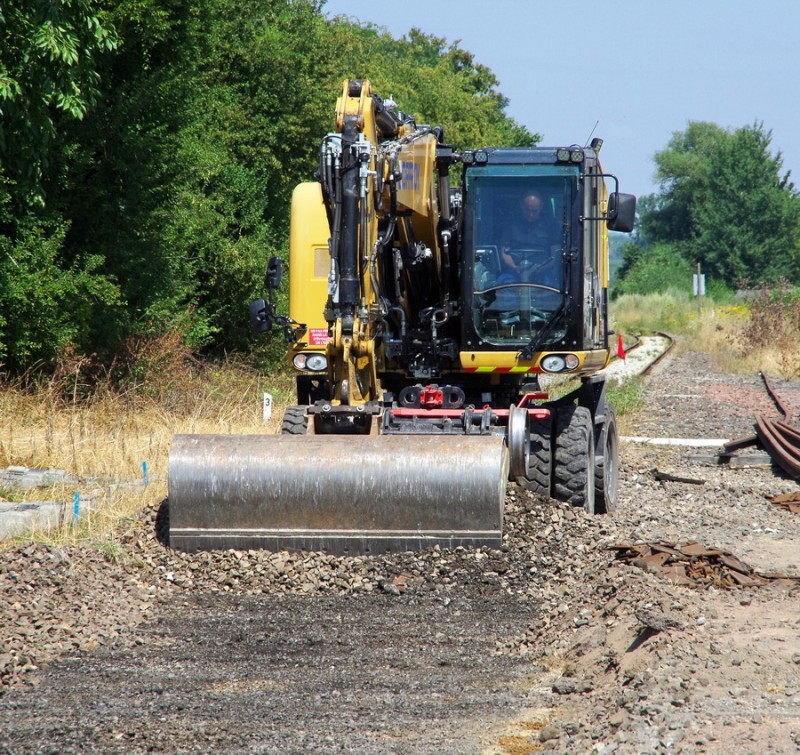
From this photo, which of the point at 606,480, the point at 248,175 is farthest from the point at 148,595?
the point at 248,175

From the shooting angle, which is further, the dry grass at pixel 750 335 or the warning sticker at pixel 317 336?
the dry grass at pixel 750 335

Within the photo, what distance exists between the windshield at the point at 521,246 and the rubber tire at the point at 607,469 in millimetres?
1440

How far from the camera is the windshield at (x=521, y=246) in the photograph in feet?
31.4

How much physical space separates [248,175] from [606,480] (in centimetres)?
1450

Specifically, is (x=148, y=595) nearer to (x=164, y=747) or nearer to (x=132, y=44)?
(x=164, y=747)

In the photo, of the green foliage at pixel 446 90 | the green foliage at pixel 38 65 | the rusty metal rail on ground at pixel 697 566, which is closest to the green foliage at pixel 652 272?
the green foliage at pixel 446 90

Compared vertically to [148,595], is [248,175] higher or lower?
higher

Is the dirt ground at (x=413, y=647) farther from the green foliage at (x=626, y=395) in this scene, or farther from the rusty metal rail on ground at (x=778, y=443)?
the green foliage at (x=626, y=395)

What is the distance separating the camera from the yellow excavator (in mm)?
7867

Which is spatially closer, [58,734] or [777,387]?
[58,734]

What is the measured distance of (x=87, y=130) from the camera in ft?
49.5

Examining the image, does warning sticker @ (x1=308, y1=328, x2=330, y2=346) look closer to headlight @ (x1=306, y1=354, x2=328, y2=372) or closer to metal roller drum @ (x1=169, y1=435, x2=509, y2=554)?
headlight @ (x1=306, y1=354, x2=328, y2=372)

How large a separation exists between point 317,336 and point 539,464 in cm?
262

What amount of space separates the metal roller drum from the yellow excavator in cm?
1
